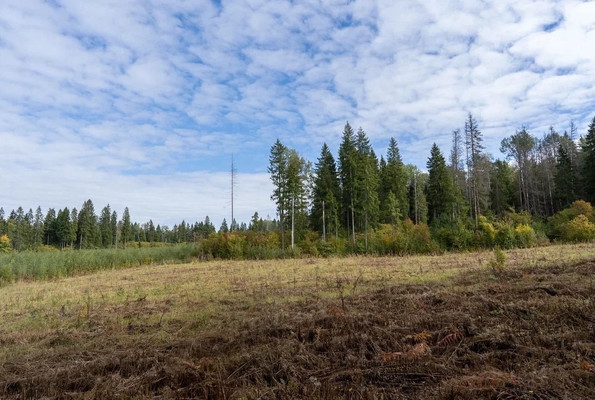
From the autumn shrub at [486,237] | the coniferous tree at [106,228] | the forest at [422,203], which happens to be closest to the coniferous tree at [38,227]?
the coniferous tree at [106,228]

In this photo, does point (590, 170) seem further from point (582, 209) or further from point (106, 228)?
point (106, 228)

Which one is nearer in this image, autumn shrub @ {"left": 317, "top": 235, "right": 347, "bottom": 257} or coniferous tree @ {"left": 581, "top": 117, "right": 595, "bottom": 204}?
autumn shrub @ {"left": 317, "top": 235, "right": 347, "bottom": 257}

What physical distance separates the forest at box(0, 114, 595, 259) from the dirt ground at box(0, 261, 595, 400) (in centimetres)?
2189

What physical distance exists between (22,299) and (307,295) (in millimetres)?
10658

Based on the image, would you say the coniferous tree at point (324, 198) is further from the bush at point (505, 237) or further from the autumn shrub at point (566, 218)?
the autumn shrub at point (566, 218)

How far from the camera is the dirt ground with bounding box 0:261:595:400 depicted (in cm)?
372

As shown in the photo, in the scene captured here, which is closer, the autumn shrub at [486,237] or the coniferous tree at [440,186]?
the autumn shrub at [486,237]

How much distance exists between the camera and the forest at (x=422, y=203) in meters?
28.3

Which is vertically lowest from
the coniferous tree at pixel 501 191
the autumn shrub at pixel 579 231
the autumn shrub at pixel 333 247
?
the autumn shrub at pixel 333 247

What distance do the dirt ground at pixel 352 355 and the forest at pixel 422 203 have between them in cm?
2189

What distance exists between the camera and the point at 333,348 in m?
5.05

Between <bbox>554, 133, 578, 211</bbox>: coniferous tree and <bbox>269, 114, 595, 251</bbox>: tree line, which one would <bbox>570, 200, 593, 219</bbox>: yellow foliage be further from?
<bbox>554, 133, 578, 211</bbox>: coniferous tree

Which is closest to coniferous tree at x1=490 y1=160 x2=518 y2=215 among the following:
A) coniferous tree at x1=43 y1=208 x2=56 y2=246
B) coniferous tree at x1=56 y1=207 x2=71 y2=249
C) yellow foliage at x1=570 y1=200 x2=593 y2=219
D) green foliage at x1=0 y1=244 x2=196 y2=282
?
yellow foliage at x1=570 y1=200 x2=593 y2=219

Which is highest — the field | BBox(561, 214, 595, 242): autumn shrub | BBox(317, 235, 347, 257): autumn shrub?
BBox(561, 214, 595, 242): autumn shrub
